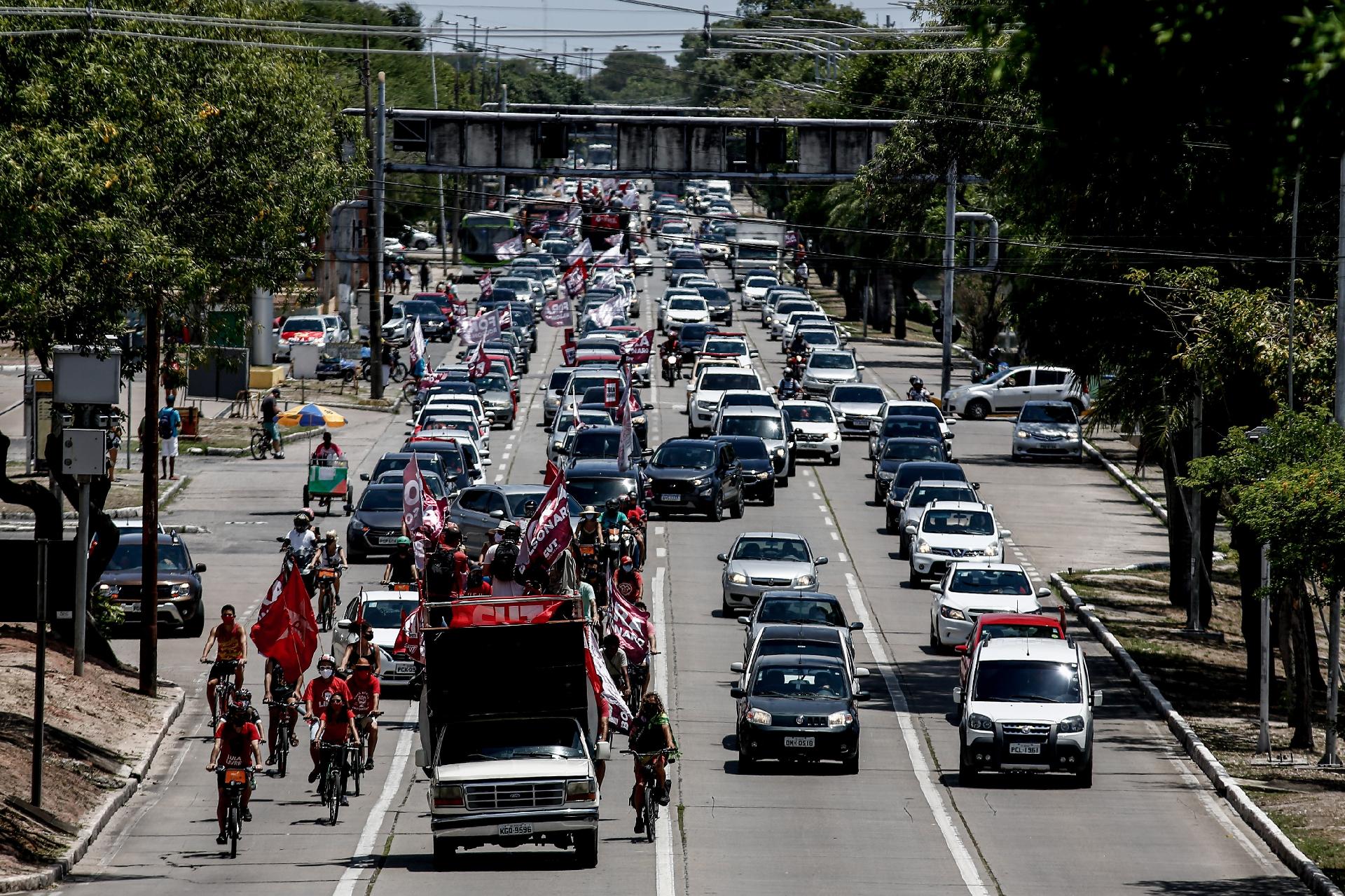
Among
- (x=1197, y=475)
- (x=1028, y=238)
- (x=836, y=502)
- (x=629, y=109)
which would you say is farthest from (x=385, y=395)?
(x=1197, y=475)

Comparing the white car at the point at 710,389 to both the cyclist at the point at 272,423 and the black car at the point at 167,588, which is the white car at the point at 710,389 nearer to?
the cyclist at the point at 272,423

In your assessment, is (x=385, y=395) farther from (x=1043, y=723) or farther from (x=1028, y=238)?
(x=1043, y=723)

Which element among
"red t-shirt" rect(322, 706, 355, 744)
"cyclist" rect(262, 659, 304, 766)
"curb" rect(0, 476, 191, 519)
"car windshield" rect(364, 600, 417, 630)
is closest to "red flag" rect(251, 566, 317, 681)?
"cyclist" rect(262, 659, 304, 766)

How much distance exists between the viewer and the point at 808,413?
55.9 metres

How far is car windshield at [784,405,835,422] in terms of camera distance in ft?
182

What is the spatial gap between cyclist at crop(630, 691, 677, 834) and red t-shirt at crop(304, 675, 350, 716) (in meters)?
3.33

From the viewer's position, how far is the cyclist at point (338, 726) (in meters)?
22.8

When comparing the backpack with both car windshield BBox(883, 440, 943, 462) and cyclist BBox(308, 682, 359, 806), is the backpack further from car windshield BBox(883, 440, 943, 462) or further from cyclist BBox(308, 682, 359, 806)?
car windshield BBox(883, 440, 943, 462)

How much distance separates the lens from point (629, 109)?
282ft

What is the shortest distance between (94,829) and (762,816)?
7.50 m

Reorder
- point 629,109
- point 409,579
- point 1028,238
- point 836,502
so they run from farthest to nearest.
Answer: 1. point 629,109
2. point 836,502
3. point 1028,238
4. point 409,579

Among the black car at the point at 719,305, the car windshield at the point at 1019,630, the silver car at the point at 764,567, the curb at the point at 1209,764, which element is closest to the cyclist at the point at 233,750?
the curb at the point at 1209,764

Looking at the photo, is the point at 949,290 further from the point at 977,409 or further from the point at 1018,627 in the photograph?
the point at 1018,627

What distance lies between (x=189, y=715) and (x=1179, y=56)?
20.6 m
